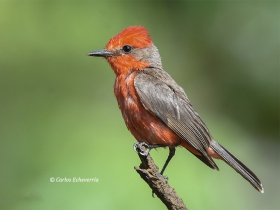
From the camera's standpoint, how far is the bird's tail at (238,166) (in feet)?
18.1

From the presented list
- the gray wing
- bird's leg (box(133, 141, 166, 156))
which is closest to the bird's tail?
the gray wing

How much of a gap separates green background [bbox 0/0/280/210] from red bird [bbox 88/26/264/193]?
211 mm

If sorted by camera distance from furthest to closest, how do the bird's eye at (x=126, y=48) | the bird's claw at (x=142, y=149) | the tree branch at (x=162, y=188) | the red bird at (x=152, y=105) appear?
the bird's eye at (x=126, y=48) < the red bird at (x=152, y=105) < the bird's claw at (x=142, y=149) < the tree branch at (x=162, y=188)

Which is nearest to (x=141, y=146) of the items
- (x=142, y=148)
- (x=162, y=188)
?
(x=142, y=148)

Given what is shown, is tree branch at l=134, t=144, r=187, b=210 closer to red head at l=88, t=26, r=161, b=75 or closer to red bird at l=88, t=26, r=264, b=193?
red bird at l=88, t=26, r=264, b=193

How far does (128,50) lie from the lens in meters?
5.69

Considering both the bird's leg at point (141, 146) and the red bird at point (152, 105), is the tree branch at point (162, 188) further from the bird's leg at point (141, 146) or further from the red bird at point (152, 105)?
the red bird at point (152, 105)

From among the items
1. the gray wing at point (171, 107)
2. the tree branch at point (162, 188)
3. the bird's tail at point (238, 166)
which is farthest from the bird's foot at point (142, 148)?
the bird's tail at point (238, 166)

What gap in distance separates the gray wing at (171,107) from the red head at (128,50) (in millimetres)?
131

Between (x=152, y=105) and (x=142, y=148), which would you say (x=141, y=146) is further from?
(x=152, y=105)

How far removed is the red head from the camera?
562cm

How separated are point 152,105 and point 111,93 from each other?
1459 mm

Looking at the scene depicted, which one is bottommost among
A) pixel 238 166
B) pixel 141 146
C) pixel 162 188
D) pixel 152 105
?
pixel 238 166

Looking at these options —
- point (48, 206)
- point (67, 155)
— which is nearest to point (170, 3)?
point (67, 155)
